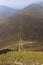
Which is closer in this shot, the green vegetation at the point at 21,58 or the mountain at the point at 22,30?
the green vegetation at the point at 21,58

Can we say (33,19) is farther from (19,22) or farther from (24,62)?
(24,62)

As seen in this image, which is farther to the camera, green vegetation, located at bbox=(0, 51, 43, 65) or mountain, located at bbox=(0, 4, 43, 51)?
mountain, located at bbox=(0, 4, 43, 51)

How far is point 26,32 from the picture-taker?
91.6 metres

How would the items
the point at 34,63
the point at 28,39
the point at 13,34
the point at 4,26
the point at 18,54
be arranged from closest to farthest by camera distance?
1. the point at 34,63
2. the point at 18,54
3. the point at 28,39
4. the point at 13,34
5. the point at 4,26

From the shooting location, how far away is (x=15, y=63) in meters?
19.7

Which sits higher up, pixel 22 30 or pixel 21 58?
pixel 21 58

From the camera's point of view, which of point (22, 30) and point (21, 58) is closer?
point (21, 58)

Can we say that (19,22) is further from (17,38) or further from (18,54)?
(18,54)

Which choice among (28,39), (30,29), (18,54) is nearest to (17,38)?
(28,39)

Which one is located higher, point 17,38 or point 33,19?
point 33,19

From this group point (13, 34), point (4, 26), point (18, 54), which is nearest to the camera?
point (18, 54)

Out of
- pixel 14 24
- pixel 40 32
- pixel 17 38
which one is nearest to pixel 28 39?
pixel 17 38

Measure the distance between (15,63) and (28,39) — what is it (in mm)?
65945

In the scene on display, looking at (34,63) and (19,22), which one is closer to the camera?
(34,63)
